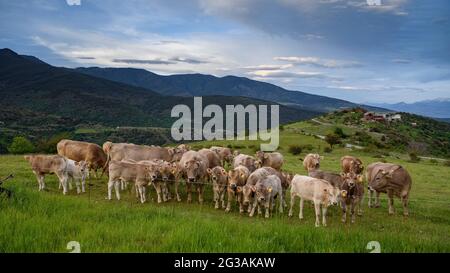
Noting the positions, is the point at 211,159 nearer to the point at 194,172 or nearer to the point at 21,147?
the point at 194,172

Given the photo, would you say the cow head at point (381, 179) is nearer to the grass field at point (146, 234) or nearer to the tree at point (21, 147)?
the grass field at point (146, 234)

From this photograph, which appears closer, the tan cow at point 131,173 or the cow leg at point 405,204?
the tan cow at point 131,173

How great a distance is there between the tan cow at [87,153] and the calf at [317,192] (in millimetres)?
13109

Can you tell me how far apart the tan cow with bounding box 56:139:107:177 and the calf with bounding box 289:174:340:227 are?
43.0 ft

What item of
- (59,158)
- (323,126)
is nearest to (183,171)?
(59,158)

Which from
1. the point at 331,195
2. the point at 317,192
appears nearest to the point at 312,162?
the point at 317,192

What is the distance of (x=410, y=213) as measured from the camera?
66.3 feet

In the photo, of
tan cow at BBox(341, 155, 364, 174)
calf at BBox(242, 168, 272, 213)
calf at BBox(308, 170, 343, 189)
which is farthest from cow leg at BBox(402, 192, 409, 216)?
calf at BBox(242, 168, 272, 213)

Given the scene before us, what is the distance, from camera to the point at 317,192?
16078 mm

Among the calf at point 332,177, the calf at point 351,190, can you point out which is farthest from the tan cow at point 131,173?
the calf at point 351,190

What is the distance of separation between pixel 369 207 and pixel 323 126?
266 ft

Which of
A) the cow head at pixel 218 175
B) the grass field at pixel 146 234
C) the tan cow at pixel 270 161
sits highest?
the grass field at pixel 146 234

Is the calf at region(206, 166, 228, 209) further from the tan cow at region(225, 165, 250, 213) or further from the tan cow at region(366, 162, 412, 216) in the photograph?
the tan cow at region(366, 162, 412, 216)

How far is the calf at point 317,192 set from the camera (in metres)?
15.4
